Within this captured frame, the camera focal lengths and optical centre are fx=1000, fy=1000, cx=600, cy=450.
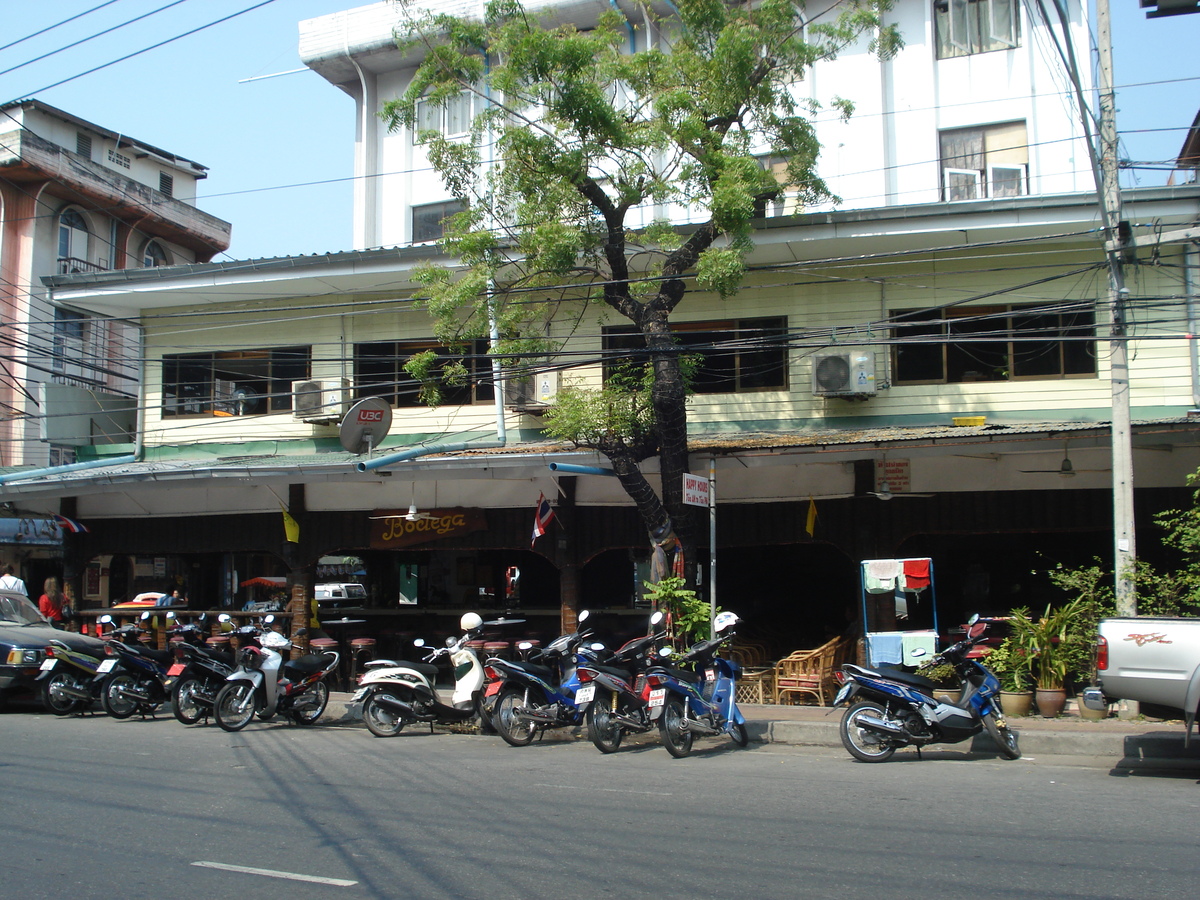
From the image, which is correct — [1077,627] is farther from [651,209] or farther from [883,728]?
[651,209]

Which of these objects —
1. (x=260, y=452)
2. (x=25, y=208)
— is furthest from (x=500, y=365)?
(x=25, y=208)

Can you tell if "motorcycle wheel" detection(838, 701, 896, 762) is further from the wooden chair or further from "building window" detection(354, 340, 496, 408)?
"building window" detection(354, 340, 496, 408)

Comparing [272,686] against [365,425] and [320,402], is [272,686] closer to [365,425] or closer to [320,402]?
[365,425]

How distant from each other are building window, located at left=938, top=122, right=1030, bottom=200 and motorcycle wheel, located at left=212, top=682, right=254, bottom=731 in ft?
47.6

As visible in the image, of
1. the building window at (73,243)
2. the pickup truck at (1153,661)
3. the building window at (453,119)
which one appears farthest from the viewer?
the building window at (73,243)

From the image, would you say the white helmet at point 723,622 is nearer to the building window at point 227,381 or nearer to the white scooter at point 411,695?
the white scooter at point 411,695

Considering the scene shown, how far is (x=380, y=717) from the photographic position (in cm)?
1193

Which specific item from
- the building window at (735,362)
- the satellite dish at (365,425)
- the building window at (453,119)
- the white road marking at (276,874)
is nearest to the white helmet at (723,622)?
the white road marking at (276,874)

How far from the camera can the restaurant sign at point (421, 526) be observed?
16266mm

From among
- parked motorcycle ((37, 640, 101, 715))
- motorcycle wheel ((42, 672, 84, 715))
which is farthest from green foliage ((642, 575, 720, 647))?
motorcycle wheel ((42, 672, 84, 715))

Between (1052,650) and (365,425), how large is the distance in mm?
9902

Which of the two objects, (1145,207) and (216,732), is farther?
(1145,207)

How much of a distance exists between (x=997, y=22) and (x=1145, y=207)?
7060 millimetres

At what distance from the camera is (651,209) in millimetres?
20469
